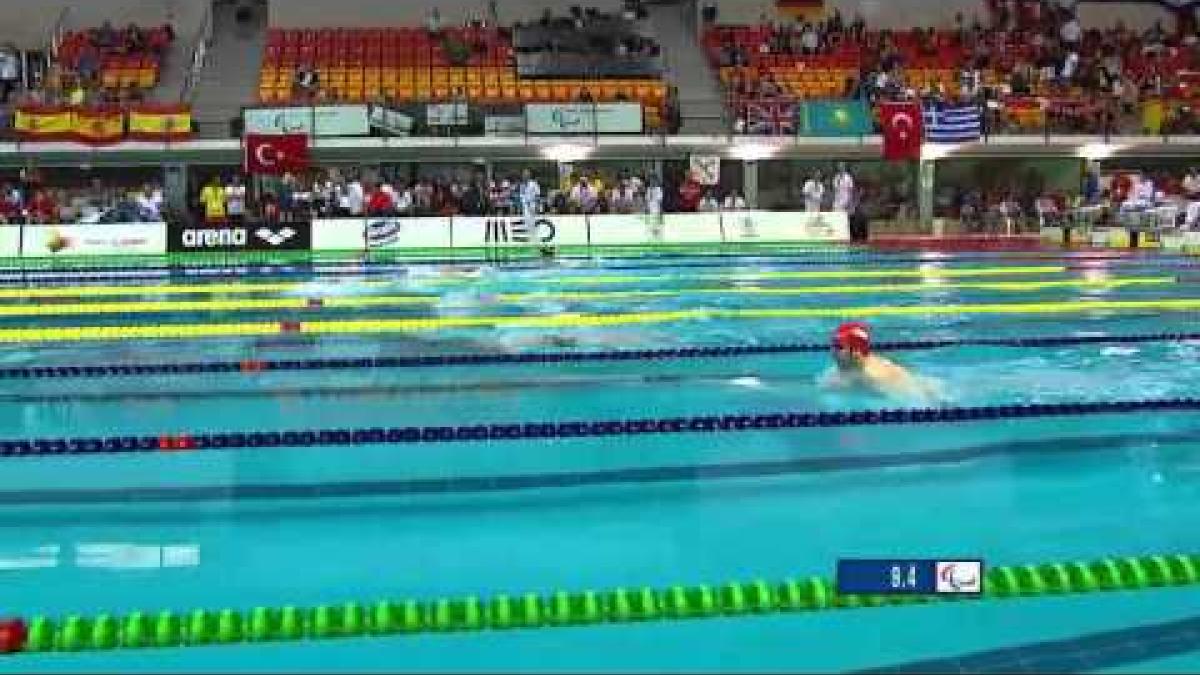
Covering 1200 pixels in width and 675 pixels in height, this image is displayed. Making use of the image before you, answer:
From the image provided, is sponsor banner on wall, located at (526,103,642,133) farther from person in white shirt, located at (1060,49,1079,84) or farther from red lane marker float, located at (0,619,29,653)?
red lane marker float, located at (0,619,29,653)

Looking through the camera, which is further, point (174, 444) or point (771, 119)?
point (771, 119)

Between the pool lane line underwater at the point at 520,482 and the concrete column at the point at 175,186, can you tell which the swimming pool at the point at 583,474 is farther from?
the concrete column at the point at 175,186

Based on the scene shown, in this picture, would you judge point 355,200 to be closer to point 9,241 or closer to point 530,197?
point 530,197

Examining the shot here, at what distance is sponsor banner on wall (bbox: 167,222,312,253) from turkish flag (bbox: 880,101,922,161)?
9.92 meters

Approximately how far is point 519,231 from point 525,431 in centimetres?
1473

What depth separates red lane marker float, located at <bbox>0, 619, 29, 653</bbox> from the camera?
3.24 meters

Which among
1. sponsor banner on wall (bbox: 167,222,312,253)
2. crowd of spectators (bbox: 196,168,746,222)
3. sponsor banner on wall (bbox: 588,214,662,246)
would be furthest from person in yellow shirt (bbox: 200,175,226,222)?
sponsor banner on wall (bbox: 588,214,662,246)

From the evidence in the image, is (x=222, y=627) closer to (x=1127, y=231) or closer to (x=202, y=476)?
(x=202, y=476)

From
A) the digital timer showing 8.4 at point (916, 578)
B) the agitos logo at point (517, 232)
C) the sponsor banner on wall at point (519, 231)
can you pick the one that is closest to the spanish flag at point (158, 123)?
the sponsor banner on wall at point (519, 231)

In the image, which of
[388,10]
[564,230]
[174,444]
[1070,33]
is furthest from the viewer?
[388,10]

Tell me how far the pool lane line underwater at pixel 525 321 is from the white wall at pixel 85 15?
19.7 meters

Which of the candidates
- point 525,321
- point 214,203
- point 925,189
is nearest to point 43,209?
point 214,203

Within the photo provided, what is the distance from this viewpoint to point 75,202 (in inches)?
904

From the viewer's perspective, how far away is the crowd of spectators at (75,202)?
2133cm
